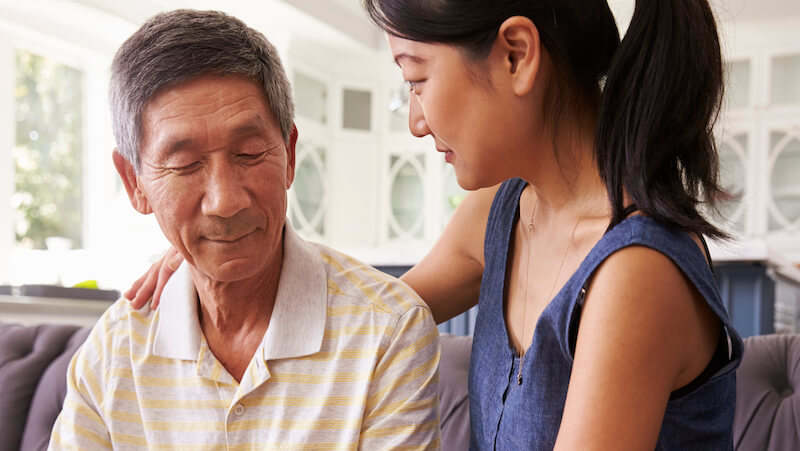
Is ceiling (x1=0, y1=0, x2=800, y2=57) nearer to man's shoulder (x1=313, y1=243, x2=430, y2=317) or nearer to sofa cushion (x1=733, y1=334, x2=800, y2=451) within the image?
sofa cushion (x1=733, y1=334, x2=800, y2=451)

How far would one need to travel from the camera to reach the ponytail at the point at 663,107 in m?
0.85

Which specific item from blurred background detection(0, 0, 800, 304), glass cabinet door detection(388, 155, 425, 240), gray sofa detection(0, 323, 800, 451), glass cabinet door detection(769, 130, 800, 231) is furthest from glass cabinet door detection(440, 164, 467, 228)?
gray sofa detection(0, 323, 800, 451)

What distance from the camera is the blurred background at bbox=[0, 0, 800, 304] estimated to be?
4520mm

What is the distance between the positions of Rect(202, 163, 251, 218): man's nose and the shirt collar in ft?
0.54

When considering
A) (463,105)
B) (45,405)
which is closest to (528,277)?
(463,105)

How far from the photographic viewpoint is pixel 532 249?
1129 mm

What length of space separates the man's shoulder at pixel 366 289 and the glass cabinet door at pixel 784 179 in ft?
16.3

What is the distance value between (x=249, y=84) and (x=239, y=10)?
4.20 metres

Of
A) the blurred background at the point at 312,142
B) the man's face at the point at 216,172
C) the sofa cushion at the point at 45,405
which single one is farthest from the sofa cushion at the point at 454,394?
the blurred background at the point at 312,142

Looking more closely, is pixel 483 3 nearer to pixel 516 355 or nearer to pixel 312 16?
pixel 516 355

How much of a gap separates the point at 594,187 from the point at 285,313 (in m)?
0.49

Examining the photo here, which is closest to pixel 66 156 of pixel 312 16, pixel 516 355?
pixel 312 16

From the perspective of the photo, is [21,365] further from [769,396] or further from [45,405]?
[769,396]

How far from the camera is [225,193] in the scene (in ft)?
3.48
